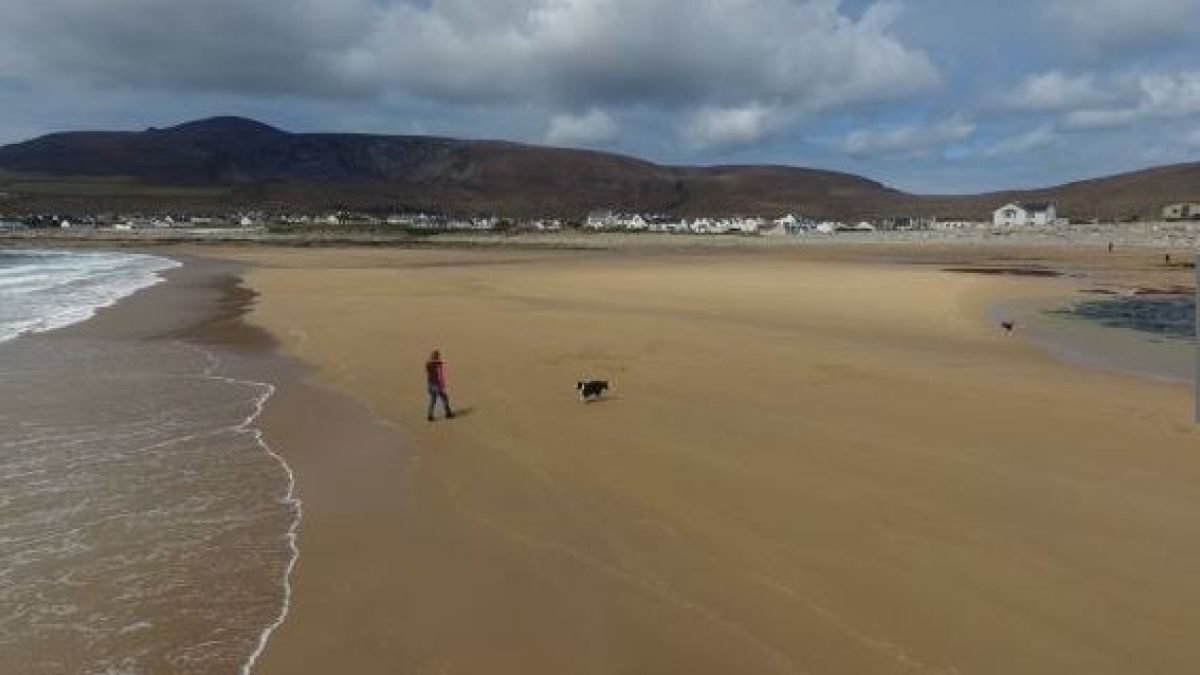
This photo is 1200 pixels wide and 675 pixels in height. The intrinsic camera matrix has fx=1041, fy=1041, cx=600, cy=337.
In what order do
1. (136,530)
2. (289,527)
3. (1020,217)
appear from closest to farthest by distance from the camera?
1. (136,530)
2. (289,527)
3. (1020,217)

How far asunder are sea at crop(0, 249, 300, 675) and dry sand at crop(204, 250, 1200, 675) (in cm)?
50

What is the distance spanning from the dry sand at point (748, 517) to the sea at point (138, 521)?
50 cm

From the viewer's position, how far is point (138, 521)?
10391 mm

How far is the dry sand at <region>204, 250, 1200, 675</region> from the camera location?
730cm

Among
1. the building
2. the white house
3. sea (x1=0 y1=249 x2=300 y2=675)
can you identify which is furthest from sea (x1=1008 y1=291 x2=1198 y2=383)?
the white house

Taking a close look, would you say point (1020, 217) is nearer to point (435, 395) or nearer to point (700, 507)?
point (435, 395)

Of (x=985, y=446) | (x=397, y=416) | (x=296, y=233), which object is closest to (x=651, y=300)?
(x=397, y=416)

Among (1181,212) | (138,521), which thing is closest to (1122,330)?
(138,521)

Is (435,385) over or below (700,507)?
over

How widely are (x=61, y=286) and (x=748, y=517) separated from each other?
43.5 metres

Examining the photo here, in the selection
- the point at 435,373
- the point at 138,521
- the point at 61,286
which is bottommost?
the point at 61,286

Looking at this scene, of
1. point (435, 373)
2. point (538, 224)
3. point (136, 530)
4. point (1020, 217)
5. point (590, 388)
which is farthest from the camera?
point (538, 224)

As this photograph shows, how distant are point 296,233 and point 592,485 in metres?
126

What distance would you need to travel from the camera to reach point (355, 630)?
763 cm
